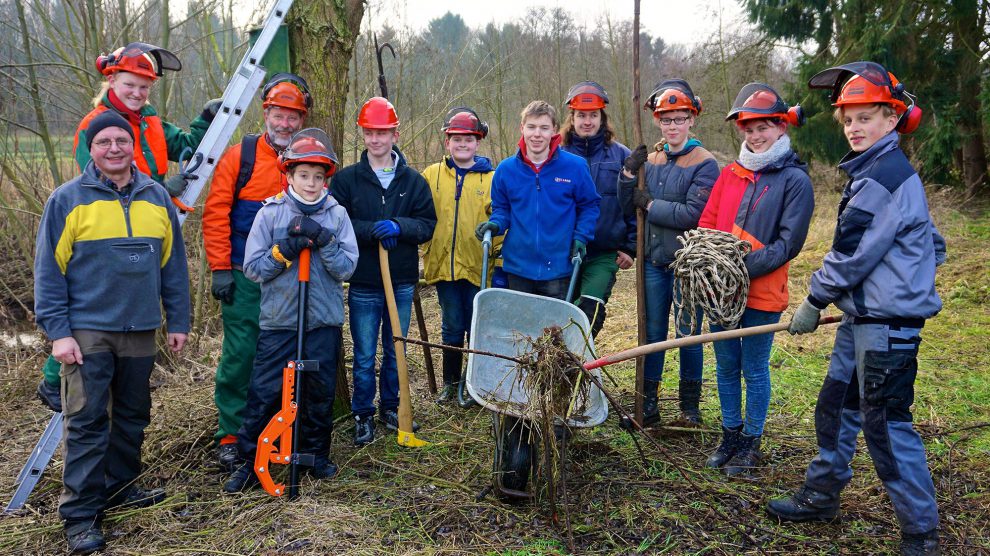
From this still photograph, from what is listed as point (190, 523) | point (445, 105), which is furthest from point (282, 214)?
point (445, 105)

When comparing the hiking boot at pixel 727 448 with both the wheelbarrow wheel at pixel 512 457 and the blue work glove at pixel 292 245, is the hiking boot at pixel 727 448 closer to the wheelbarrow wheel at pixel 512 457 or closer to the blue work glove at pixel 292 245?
the wheelbarrow wheel at pixel 512 457

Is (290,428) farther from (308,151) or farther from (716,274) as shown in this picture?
(716,274)

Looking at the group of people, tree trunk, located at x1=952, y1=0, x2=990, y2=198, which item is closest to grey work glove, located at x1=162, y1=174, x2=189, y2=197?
the group of people

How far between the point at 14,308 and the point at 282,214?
5463 millimetres

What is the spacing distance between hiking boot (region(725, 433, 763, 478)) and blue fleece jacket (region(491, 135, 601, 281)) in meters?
1.37

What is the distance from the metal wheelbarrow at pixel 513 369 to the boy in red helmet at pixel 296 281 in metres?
0.78

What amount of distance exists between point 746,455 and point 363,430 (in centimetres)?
219

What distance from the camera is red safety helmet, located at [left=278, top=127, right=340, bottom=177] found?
11.5ft

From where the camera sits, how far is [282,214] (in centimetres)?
359

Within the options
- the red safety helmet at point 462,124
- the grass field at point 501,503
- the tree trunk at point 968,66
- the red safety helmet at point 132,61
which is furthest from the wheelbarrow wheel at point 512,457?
the tree trunk at point 968,66

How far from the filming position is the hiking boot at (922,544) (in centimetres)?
292

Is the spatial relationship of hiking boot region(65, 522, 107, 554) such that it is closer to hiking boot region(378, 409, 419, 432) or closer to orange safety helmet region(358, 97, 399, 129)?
hiking boot region(378, 409, 419, 432)

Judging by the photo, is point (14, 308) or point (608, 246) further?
point (14, 308)

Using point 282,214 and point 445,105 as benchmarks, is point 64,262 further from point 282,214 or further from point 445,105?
point 445,105
